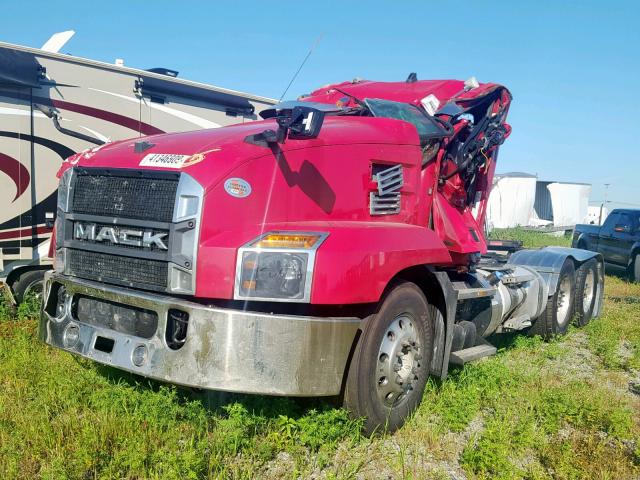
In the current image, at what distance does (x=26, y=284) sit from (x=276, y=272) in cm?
454

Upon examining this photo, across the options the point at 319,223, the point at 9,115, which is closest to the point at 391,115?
the point at 319,223

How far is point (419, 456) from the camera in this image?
3.82 m

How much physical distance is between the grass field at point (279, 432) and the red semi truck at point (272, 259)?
0.29 m

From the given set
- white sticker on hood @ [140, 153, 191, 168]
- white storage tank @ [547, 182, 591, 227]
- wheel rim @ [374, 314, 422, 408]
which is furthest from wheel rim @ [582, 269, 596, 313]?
white storage tank @ [547, 182, 591, 227]

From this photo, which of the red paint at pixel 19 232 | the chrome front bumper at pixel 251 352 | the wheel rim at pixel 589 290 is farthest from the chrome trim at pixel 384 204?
the wheel rim at pixel 589 290

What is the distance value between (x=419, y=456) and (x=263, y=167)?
212cm

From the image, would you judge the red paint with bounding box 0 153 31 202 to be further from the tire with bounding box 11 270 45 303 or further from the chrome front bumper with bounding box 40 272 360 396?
the chrome front bumper with bounding box 40 272 360 396

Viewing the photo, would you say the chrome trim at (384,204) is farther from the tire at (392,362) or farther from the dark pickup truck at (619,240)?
the dark pickup truck at (619,240)

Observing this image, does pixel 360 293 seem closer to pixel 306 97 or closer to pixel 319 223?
pixel 319 223

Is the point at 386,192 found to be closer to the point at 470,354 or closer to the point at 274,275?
the point at 274,275

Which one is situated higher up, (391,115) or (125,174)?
(391,115)

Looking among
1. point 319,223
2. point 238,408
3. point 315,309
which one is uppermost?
point 319,223

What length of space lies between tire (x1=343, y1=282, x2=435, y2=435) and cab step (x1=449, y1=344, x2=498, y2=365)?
41 cm

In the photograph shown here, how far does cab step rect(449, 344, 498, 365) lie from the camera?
4852mm
